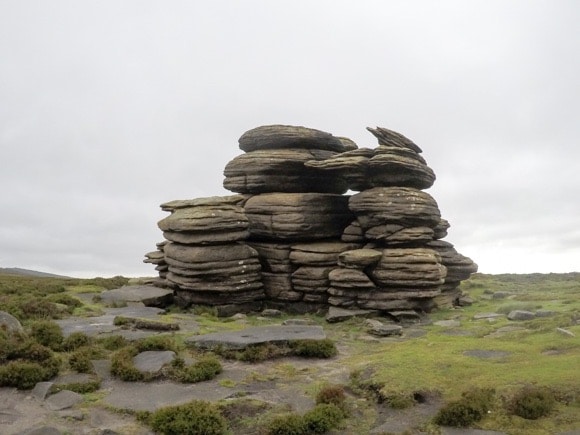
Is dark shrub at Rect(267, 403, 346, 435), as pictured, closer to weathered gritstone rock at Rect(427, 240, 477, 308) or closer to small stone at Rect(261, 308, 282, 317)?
small stone at Rect(261, 308, 282, 317)

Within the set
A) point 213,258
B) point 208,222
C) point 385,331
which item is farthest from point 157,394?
point 208,222

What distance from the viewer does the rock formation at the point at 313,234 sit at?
35.0 metres

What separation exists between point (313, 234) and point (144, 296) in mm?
13870

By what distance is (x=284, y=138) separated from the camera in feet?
136

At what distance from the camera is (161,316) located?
31.5 metres

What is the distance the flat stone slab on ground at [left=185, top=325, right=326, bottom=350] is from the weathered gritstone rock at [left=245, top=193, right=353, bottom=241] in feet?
43.6

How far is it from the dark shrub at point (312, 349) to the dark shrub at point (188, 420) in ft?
25.2

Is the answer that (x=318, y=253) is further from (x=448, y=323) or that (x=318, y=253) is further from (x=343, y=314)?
(x=448, y=323)

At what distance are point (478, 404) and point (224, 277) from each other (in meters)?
23.4

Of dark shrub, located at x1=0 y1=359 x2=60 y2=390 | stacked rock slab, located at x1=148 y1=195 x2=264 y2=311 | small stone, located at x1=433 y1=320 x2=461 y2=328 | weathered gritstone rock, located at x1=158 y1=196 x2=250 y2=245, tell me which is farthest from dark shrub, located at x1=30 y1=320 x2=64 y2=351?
small stone, located at x1=433 y1=320 x2=461 y2=328

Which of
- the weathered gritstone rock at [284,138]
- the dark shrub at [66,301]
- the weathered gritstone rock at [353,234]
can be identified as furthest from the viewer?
the weathered gritstone rock at [284,138]

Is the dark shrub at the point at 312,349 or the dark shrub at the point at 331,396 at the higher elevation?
Result: the dark shrub at the point at 312,349

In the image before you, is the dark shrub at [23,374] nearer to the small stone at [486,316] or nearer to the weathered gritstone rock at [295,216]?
the weathered gritstone rock at [295,216]

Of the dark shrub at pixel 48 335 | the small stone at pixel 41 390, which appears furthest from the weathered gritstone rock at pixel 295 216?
the small stone at pixel 41 390
